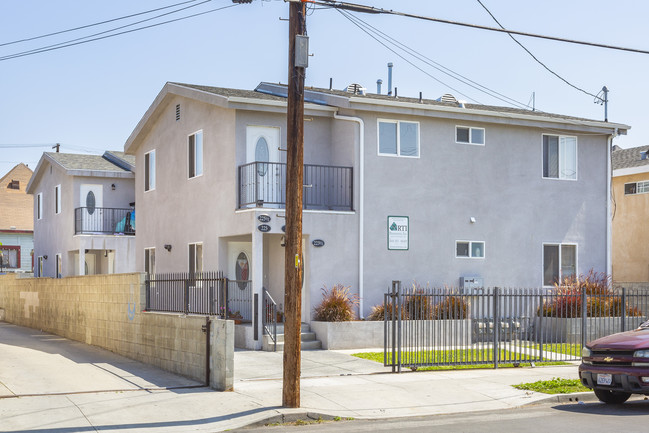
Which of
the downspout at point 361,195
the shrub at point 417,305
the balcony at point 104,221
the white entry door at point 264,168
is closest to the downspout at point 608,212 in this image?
the shrub at point 417,305

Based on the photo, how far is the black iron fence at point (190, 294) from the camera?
49.4ft

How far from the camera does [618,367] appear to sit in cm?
1230

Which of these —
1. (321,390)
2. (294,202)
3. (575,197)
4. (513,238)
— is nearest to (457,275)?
(513,238)

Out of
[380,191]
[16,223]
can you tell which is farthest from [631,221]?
[16,223]

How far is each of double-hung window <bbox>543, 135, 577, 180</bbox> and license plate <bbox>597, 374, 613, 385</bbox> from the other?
12994 millimetres

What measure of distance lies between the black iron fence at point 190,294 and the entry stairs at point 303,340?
2909mm

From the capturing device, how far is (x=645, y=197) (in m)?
31.3

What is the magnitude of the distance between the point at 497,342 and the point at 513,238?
6.58 meters

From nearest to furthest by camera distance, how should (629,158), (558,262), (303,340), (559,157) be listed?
1. (303,340)
2. (558,262)
3. (559,157)
4. (629,158)

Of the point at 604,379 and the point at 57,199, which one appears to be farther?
the point at 57,199

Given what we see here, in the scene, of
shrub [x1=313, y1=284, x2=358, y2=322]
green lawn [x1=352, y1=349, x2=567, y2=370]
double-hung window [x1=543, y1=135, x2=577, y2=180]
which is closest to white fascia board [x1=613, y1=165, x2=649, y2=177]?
double-hung window [x1=543, y1=135, x2=577, y2=180]

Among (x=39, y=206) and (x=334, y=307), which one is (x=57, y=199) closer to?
(x=39, y=206)

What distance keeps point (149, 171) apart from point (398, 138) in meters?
9.61

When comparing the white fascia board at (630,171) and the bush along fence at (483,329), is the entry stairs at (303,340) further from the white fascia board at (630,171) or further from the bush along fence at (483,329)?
the white fascia board at (630,171)
